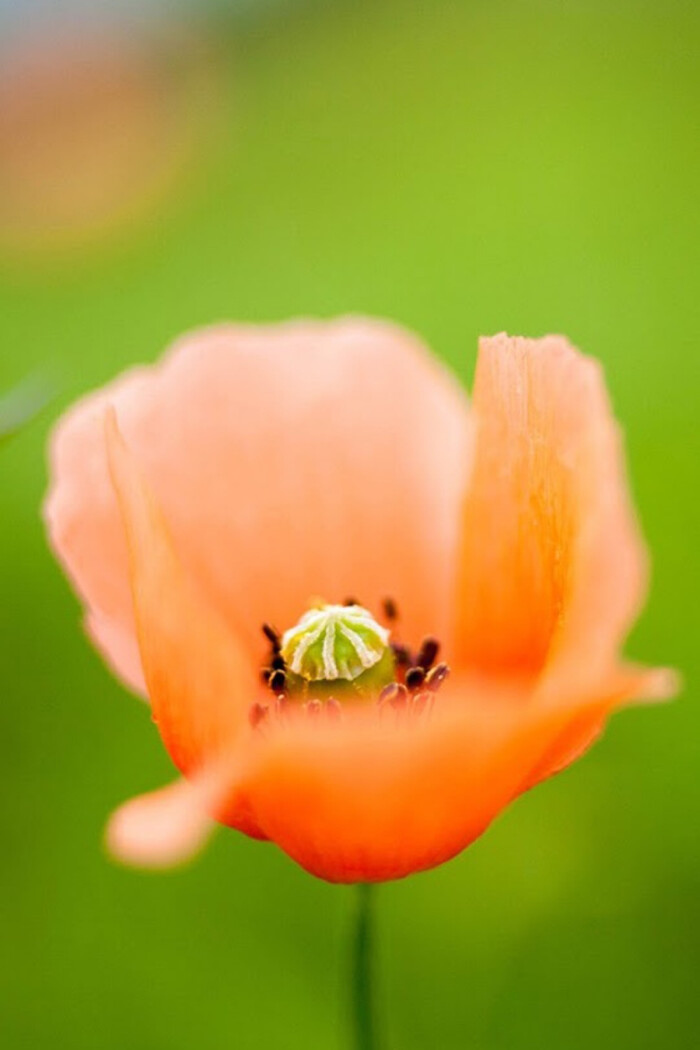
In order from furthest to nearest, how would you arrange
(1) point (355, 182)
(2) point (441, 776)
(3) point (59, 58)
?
(3) point (59, 58) → (1) point (355, 182) → (2) point (441, 776)

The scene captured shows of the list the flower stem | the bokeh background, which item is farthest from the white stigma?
the bokeh background

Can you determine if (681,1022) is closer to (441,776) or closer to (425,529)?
(425,529)

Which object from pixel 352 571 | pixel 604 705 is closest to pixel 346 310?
pixel 352 571

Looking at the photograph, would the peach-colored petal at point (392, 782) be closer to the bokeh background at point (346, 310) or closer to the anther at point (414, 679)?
the anther at point (414, 679)

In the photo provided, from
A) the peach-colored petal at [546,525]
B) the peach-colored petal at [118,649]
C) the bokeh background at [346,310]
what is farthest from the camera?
the bokeh background at [346,310]

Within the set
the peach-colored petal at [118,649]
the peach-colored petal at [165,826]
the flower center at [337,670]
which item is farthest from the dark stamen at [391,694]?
the peach-colored petal at [165,826]

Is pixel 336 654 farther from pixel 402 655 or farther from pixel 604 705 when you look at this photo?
pixel 604 705

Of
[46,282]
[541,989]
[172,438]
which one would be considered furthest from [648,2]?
[172,438]
